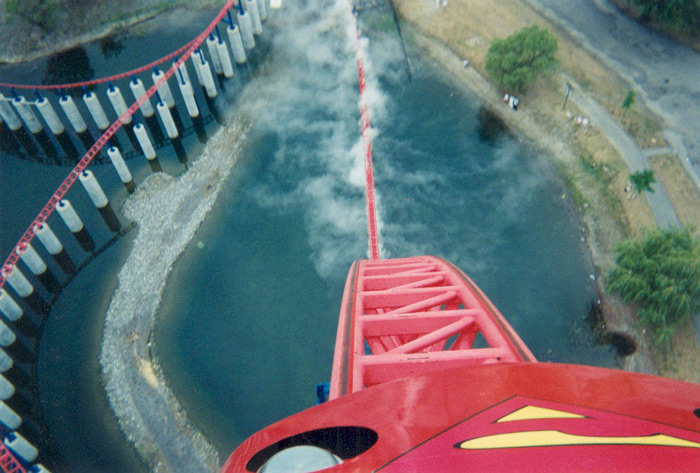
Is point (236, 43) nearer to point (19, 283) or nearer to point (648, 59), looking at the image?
point (19, 283)

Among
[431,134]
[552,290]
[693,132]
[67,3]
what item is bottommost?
[552,290]

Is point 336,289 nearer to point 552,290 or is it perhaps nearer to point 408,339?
point 408,339

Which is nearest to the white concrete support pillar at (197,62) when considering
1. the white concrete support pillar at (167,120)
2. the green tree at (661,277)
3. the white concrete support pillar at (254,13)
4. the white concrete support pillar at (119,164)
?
the white concrete support pillar at (167,120)

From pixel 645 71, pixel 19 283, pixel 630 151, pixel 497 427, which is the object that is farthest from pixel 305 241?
pixel 645 71

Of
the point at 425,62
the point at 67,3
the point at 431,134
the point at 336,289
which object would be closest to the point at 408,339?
the point at 336,289

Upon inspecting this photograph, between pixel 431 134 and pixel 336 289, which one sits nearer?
pixel 336 289

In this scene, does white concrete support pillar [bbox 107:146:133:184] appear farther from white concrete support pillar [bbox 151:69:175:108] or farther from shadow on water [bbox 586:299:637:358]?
shadow on water [bbox 586:299:637:358]

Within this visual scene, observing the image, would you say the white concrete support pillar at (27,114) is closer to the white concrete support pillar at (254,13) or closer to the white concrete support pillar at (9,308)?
the white concrete support pillar at (9,308)
